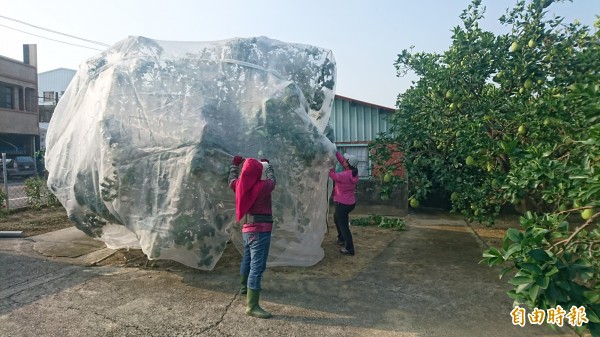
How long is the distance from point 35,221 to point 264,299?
7.01 meters

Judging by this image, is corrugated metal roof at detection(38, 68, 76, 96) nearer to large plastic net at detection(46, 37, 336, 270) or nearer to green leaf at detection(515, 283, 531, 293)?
large plastic net at detection(46, 37, 336, 270)

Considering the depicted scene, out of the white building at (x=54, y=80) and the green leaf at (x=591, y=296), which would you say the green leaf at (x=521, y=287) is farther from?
the white building at (x=54, y=80)

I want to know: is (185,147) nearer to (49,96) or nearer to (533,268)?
(533,268)

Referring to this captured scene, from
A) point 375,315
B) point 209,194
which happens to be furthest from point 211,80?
point 375,315

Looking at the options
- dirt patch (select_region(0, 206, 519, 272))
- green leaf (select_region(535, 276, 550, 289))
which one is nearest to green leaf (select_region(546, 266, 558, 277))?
green leaf (select_region(535, 276, 550, 289))

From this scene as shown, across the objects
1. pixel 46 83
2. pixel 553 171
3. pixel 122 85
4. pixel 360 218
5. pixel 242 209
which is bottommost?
pixel 360 218

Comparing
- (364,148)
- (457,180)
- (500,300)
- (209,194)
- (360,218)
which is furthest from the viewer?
(364,148)

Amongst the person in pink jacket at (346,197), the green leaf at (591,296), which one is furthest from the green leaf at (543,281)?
the person in pink jacket at (346,197)

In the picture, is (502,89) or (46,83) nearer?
(502,89)

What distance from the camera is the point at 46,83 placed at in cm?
4262

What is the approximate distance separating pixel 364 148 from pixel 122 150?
29.5ft

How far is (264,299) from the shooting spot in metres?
4.46

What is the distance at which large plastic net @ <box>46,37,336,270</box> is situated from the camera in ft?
15.5

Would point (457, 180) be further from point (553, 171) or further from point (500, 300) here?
point (553, 171)
